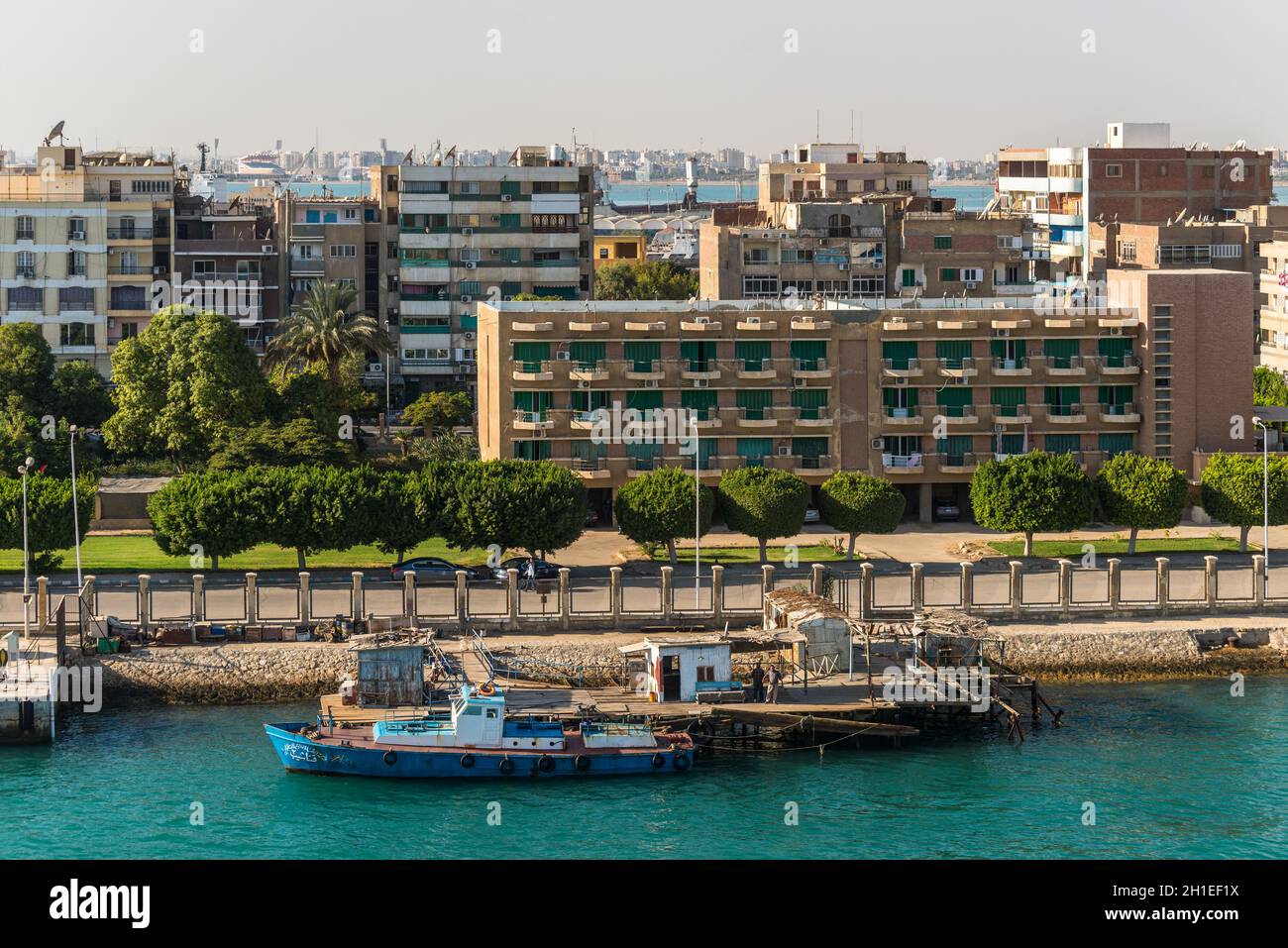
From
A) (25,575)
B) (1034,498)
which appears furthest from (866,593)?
(25,575)

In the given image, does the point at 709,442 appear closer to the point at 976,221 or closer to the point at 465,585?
the point at 465,585

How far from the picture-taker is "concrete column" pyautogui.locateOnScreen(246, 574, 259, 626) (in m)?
70.7

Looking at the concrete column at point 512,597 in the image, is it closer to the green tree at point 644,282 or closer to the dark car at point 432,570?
the dark car at point 432,570

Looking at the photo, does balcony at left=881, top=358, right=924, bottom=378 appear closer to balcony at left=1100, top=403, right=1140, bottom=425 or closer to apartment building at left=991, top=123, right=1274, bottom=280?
balcony at left=1100, top=403, right=1140, bottom=425

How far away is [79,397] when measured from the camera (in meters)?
102

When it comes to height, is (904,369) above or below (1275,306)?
below

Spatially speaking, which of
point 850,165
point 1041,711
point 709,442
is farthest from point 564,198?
point 1041,711

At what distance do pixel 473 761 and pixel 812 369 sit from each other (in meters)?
29.5

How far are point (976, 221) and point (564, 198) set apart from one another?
23741mm

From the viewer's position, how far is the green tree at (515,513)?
7638cm

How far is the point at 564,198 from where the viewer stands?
424 ft

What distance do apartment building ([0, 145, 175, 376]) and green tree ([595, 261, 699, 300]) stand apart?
37181mm

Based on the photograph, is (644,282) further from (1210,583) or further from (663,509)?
(1210,583)

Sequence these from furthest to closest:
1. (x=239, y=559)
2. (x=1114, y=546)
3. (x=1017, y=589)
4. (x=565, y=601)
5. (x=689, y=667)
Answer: (x=1114, y=546), (x=239, y=559), (x=1017, y=589), (x=565, y=601), (x=689, y=667)
